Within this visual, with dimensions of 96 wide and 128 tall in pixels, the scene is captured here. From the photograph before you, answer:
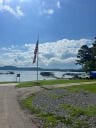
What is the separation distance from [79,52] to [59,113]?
338 ft

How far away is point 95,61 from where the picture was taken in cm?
10838

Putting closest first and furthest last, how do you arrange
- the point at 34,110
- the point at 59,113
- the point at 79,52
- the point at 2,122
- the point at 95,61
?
the point at 2,122 → the point at 59,113 → the point at 34,110 → the point at 95,61 → the point at 79,52

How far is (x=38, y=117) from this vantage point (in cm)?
1966

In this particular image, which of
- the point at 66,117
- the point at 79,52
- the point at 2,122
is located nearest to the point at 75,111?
the point at 66,117

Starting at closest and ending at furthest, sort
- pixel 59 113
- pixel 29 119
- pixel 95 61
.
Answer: pixel 29 119 < pixel 59 113 < pixel 95 61

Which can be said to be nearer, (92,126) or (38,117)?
(92,126)

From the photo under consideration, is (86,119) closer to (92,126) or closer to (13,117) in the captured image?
(92,126)

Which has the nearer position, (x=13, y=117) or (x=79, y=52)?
(x=13, y=117)

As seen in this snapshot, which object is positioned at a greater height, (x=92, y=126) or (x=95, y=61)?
(x=95, y=61)

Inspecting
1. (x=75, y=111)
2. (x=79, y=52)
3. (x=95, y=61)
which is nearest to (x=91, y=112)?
(x=75, y=111)

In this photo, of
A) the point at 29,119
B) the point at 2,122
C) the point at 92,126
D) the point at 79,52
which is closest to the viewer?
the point at 92,126

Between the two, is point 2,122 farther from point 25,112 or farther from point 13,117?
point 25,112

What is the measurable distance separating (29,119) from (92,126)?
3839 mm

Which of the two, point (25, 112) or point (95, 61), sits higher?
point (95, 61)
